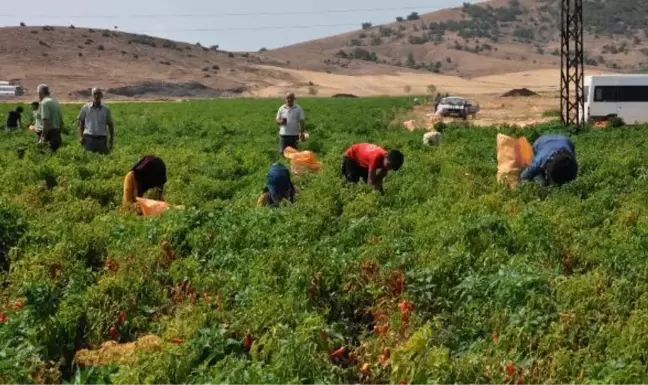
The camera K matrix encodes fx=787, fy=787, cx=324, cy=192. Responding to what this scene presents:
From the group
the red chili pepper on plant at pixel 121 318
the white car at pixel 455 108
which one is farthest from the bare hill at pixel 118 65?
the red chili pepper on plant at pixel 121 318

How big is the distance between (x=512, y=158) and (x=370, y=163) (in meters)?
2.38

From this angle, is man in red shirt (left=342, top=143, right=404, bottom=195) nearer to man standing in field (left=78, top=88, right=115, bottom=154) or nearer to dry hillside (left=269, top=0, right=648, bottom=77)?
man standing in field (left=78, top=88, right=115, bottom=154)

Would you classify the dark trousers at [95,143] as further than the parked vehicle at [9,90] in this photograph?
No

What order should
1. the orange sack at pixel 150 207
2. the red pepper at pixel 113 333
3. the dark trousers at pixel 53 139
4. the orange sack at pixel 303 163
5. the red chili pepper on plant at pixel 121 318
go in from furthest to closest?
the dark trousers at pixel 53 139, the orange sack at pixel 303 163, the orange sack at pixel 150 207, the red chili pepper on plant at pixel 121 318, the red pepper at pixel 113 333

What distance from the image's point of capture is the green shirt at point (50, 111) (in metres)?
13.0

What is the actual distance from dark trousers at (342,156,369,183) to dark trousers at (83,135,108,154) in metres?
4.73

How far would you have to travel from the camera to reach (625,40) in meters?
141

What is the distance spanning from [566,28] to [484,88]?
62363mm

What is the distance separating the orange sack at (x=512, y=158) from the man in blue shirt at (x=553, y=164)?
485 millimetres

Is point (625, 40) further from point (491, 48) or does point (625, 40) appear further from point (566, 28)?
point (566, 28)

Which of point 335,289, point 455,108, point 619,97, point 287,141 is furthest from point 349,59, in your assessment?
point 335,289

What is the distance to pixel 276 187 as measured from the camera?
32.3 feet

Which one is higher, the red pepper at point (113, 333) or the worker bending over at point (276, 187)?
the worker bending over at point (276, 187)

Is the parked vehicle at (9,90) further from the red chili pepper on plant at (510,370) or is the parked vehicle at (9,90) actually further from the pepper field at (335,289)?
the red chili pepper on plant at (510,370)
